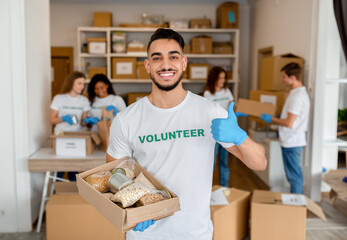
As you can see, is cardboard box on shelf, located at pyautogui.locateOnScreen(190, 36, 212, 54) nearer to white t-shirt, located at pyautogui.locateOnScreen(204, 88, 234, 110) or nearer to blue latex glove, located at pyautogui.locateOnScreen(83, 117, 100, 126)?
white t-shirt, located at pyautogui.locateOnScreen(204, 88, 234, 110)

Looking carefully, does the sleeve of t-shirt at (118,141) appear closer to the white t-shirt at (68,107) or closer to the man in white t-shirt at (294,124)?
the white t-shirt at (68,107)

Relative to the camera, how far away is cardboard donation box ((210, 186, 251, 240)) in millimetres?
2438

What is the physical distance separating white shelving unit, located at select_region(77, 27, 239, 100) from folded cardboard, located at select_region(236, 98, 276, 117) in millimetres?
2014

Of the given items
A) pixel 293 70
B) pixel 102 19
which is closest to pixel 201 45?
pixel 102 19

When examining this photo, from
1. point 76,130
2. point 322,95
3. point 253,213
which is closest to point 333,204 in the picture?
point 322,95

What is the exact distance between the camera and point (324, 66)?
11.2 feet

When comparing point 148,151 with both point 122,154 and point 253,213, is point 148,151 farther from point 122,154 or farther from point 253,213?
point 253,213

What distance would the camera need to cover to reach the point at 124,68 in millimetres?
5562

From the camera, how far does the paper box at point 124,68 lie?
218 inches

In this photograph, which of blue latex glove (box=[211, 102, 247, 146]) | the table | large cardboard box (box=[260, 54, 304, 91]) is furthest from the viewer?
large cardboard box (box=[260, 54, 304, 91])

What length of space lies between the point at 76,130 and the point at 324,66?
97.4 inches

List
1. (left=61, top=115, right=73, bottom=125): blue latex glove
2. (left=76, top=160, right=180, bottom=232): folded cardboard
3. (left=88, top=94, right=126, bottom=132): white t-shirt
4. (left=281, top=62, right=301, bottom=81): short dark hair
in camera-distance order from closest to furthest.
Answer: (left=76, top=160, right=180, bottom=232): folded cardboard
(left=61, top=115, right=73, bottom=125): blue latex glove
(left=281, top=62, right=301, bottom=81): short dark hair
(left=88, top=94, right=126, bottom=132): white t-shirt

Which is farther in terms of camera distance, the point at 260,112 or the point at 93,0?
the point at 93,0

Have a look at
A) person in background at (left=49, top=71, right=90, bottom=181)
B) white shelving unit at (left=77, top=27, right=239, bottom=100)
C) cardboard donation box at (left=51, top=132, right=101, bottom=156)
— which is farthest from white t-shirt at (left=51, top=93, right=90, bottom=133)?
white shelving unit at (left=77, top=27, right=239, bottom=100)
